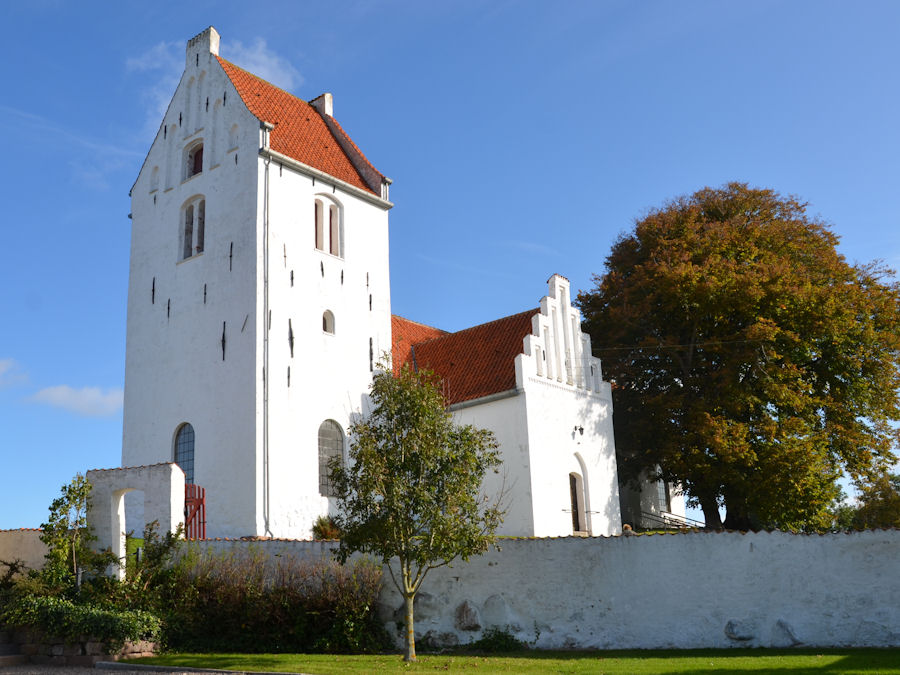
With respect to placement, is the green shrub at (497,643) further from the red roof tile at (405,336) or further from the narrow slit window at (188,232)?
the narrow slit window at (188,232)

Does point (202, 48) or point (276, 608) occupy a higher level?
point (202, 48)

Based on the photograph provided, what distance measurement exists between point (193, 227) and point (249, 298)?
15.2ft

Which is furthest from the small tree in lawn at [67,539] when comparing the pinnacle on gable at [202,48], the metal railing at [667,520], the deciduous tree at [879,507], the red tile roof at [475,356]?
the deciduous tree at [879,507]

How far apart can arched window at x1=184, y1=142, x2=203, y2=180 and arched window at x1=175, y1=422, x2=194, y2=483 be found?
9.10 metres

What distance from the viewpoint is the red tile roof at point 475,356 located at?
1125 inches

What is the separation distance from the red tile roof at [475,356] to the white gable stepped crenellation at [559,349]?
2.02 feet

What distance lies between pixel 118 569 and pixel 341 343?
39.3 feet

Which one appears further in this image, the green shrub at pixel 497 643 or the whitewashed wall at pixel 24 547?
the whitewashed wall at pixel 24 547

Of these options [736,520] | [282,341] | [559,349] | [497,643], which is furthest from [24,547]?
[736,520]

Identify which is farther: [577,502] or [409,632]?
[577,502]

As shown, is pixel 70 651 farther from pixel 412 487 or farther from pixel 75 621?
pixel 412 487

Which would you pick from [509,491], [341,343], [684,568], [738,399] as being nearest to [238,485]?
[341,343]

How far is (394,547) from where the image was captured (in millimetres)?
16719

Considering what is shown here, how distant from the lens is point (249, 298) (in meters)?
26.8
